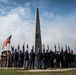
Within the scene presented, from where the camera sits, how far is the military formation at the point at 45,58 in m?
20.0

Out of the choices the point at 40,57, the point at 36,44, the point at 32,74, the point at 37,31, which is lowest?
the point at 32,74

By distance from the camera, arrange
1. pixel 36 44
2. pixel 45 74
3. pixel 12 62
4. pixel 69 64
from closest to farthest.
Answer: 1. pixel 45 74
2. pixel 69 64
3. pixel 12 62
4. pixel 36 44

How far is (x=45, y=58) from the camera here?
20406mm

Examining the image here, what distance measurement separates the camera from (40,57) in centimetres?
1980

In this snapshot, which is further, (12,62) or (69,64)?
(12,62)

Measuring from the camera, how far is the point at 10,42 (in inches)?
1164

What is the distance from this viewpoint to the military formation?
20.0 metres

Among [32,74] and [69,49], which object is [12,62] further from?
[32,74]

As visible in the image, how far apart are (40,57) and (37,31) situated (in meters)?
6.96

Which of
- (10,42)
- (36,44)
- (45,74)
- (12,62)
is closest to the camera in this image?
(45,74)

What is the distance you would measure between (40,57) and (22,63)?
3859 mm

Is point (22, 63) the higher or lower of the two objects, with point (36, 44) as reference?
lower

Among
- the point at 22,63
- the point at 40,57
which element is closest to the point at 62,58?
the point at 40,57

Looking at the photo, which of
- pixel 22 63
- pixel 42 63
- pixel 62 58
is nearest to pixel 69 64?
pixel 62 58
